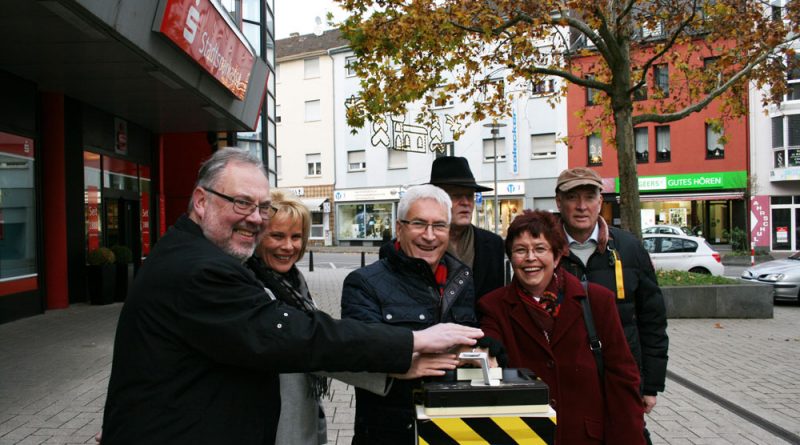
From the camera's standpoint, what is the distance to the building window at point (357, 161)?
1436 inches

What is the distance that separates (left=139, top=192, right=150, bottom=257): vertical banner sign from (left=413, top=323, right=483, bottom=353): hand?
1345 cm

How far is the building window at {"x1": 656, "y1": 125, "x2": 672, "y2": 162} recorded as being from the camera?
29438mm

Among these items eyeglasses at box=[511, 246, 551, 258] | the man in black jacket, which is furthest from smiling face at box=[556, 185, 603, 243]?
the man in black jacket

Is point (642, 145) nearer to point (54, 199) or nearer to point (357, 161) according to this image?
point (357, 161)

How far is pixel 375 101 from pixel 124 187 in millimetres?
6689

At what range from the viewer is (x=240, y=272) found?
1.62 metres

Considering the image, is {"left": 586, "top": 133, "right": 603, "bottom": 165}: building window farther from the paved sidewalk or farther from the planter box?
the paved sidewalk

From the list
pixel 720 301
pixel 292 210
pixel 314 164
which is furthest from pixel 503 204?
pixel 292 210

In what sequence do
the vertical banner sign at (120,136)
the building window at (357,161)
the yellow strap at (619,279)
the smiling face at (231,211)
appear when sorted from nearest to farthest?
the smiling face at (231,211)
the yellow strap at (619,279)
the vertical banner sign at (120,136)
the building window at (357,161)

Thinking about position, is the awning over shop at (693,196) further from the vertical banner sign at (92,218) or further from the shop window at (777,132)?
the vertical banner sign at (92,218)

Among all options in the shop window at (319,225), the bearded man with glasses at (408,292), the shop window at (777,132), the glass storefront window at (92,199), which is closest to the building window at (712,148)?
the shop window at (777,132)

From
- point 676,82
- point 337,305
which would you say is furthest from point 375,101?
point 676,82

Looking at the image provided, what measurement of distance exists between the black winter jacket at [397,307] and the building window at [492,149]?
30655 mm

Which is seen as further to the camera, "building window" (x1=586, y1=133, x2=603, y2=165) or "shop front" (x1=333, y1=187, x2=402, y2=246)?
"shop front" (x1=333, y1=187, x2=402, y2=246)
